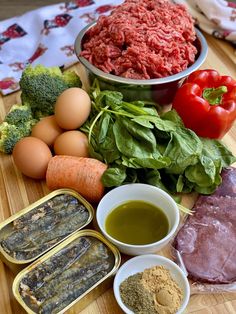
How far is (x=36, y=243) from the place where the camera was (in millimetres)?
1082

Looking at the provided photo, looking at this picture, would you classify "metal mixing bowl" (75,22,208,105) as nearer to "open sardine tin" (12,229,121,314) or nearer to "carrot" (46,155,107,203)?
"carrot" (46,155,107,203)

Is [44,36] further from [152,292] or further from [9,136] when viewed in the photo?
[152,292]

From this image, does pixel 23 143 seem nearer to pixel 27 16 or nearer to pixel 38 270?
pixel 38 270

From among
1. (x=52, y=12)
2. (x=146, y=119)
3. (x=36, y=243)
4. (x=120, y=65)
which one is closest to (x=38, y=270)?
(x=36, y=243)

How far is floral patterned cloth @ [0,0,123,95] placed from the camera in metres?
1.75

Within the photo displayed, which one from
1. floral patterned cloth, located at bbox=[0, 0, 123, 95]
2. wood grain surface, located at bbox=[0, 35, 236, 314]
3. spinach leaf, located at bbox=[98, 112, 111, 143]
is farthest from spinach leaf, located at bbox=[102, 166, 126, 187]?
floral patterned cloth, located at bbox=[0, 0, 123, 95]

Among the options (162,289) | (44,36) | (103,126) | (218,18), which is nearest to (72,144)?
(103,126)

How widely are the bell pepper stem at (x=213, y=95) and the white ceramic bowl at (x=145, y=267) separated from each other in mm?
554

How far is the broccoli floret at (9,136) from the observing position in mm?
1371

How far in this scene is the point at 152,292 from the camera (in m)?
1.01

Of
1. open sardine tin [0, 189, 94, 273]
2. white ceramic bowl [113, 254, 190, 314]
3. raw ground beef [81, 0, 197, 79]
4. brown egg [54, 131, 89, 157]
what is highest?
raw ground beef [81, 0, 197, 79]

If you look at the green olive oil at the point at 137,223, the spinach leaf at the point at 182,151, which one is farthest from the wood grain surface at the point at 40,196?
the spinach leaf at the point at 182,151

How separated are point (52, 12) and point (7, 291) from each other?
1.29 m

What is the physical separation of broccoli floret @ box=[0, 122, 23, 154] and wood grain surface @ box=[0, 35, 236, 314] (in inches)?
1.7
